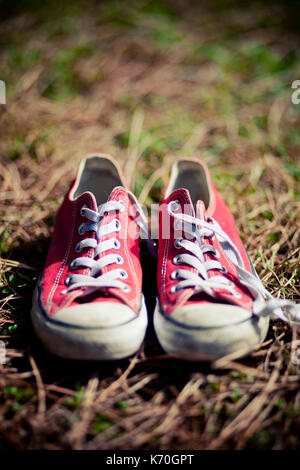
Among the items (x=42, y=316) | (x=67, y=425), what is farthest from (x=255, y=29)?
(x=67, y=425)

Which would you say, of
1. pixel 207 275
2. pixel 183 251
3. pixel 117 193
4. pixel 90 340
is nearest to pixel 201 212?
pixel 183 251

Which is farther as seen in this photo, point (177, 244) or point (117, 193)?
point (117, 193)

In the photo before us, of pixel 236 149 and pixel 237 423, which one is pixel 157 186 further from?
pixel 237 423

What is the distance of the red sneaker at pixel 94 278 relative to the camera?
1.58 meters

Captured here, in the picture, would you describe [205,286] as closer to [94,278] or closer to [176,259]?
[176,259]

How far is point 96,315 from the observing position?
1595 millimetres

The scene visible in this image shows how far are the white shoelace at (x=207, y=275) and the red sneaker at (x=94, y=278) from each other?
24cm

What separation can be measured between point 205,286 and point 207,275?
143mm

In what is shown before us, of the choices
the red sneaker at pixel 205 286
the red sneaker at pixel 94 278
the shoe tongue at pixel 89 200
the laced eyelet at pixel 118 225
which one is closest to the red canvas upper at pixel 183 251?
the red sneaker at pixel 205 286

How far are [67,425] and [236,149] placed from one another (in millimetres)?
2493

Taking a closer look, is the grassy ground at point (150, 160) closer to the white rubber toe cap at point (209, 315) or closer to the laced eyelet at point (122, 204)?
the white rubber toe cap at point (209, 315)

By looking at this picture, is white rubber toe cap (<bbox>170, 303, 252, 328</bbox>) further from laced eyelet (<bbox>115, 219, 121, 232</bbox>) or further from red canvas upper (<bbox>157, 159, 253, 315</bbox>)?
laced eyelet (<bbox>115, 219, 121, 232</bbox>)

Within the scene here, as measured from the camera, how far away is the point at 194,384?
1.60 m

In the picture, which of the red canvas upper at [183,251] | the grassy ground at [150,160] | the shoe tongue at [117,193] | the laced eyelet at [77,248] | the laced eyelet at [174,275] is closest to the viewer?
the grassy ground at [150,160]
